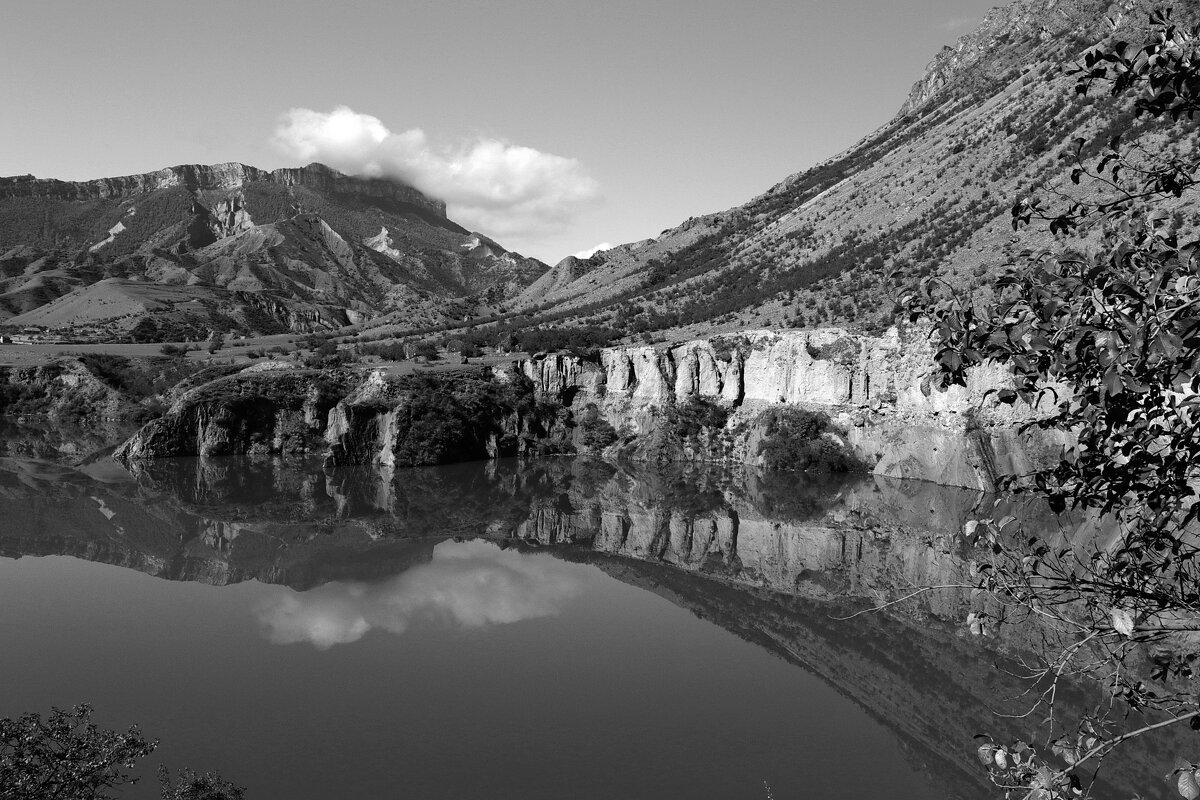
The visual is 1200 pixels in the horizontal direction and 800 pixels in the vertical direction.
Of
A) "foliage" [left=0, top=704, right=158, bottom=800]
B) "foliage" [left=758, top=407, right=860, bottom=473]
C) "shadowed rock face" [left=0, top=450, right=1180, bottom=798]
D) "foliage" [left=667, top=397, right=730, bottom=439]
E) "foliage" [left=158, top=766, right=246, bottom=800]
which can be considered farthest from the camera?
"foliage" [left=667, top=397, right=730, bottom=439]

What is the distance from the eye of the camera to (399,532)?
91.2 feet

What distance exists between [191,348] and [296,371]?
32257mm

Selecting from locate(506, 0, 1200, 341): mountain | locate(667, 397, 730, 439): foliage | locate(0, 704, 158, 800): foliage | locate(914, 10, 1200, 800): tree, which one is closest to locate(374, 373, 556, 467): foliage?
locate(667, 397, 730, 439): foliage

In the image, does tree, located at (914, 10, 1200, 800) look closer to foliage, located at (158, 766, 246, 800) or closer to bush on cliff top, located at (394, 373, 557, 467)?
foliage, located at (158, 766, 246, 800)

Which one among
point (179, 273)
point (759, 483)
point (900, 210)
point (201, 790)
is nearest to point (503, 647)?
point (201, 790)

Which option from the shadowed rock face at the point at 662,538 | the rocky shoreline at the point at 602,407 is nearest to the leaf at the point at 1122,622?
the shadowed rock face at the point at 662,538

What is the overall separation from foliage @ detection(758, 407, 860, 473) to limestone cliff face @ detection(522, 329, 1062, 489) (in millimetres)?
737

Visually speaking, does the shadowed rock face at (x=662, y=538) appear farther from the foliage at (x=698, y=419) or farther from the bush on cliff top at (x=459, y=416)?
the foliage at (x=698, y=419)

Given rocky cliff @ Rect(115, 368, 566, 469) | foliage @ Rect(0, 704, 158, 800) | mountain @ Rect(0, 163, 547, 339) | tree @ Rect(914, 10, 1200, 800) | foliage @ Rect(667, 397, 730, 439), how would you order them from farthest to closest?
mountain @ Rect(0, 163, 547, 339)
foliage @ Rect(667, 397, 730, 439)
rocky cliff @ Rect(115, 368, 566, 469)
foliage @ Rect(0, 704, 158, 800)
tree @ Rect(914, 10, 1200, 800)

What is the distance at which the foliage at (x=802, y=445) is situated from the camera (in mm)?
39094

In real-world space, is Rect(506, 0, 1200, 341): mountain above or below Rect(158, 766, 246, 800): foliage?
above

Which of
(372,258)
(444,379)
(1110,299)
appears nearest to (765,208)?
(444,379)

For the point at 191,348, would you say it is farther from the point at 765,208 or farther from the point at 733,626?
the point at 733,626

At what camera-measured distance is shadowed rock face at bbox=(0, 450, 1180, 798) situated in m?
15.0
